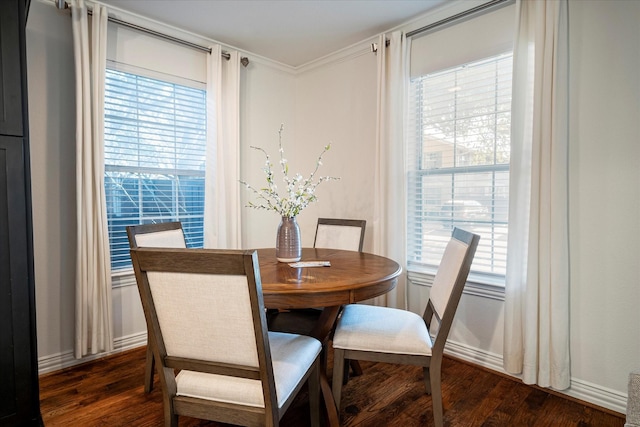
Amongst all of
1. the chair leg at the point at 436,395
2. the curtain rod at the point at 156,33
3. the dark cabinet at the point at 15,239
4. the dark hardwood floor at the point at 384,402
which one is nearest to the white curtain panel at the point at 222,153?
the curtain rod at the point at 156,33

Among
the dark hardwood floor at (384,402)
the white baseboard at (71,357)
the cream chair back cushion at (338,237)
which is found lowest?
the dark hardwood floor at (384,402)

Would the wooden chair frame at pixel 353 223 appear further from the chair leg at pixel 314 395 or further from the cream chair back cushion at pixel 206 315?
the cream chair back cushion at pixel 206 315

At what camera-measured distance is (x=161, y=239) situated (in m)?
2.34

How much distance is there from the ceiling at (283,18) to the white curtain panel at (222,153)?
0.25m

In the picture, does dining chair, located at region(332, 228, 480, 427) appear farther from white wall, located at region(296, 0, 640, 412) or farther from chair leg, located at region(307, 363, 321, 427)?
white wall, located at region(296, 0, 640, 412)

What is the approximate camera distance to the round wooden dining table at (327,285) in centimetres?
152

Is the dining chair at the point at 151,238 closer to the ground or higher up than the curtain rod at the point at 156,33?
closer to the ground

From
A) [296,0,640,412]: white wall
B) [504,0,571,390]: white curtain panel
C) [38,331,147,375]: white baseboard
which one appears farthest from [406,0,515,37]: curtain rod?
[38,331,147,375]: white baseboard

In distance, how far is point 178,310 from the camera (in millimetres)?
1226

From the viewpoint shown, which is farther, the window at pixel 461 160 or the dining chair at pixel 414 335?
the window at pixel 461 160

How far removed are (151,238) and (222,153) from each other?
45.1 inches

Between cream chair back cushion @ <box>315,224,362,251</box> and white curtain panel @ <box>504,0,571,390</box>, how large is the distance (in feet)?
3.52

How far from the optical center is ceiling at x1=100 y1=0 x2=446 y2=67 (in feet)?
8.46

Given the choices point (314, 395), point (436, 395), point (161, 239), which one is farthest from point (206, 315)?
point (161, 239)
